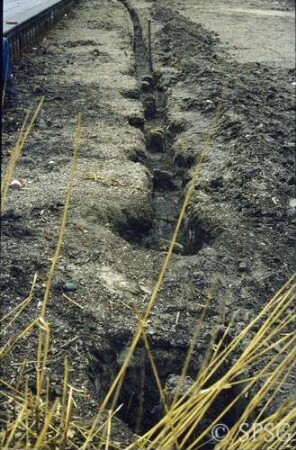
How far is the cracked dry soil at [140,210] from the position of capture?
149 inches

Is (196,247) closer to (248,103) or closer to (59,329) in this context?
(59,329)

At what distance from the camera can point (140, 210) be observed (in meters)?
5.53

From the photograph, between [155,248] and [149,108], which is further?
[149,108]

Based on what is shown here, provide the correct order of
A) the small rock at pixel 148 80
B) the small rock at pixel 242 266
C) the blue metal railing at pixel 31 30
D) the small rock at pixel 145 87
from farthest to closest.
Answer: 1. the small rock at pixel 148 80
2. the small rock at pixel 145 87
3. the blue metal railing at pixel 31 30
4. the small rock at pixel 242 266

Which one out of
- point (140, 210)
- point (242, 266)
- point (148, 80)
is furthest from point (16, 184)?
point (148, 80)

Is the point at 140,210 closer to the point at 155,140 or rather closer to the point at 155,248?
the point at 155,248

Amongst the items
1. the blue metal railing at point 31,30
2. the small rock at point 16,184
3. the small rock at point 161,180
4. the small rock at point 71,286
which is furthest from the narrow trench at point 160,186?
the blue metal railing at point 31,30

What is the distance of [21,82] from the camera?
29.1ft

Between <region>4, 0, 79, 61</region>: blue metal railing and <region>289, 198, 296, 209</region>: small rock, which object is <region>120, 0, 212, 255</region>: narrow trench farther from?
<region>4, 0, 79, 61</region>: blue metal railing

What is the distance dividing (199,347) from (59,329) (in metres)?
0.71

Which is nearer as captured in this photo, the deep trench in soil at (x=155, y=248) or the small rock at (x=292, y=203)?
the deep trench in soil at (x=155, y=248)

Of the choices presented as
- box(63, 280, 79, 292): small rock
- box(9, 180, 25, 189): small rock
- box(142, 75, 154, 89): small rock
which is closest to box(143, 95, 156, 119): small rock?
box(142, 75, 154, 89): small rock

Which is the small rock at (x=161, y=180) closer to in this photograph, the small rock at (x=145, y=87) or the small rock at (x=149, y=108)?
the small rock at (x=149, y=108)

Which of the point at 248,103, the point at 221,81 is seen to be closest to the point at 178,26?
the point at 221,81
